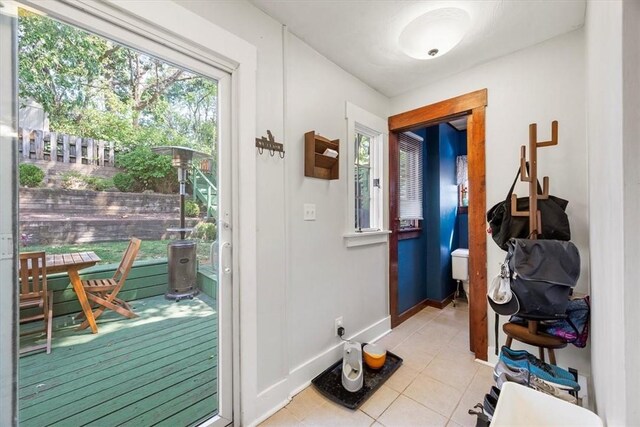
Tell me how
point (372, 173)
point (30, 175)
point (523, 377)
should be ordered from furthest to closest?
point (372, 173), point (523, 377), point (30, 175)

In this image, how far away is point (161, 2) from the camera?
119 cm

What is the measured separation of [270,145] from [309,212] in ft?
1.80

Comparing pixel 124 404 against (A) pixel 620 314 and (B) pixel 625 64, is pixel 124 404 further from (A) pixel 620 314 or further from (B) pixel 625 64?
(B) pixel 625 64

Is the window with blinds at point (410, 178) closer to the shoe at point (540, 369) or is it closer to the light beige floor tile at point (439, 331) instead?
the light beige floor tile at point (439, 331)

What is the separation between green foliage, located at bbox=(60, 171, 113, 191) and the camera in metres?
1.07

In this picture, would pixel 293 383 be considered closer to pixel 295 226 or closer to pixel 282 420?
pixel 282 420

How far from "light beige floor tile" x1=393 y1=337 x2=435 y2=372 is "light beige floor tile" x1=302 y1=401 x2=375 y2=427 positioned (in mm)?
675

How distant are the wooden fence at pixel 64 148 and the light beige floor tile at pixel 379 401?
1.94 metres

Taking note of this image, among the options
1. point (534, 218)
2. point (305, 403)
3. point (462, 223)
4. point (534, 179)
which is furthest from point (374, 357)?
point (462, 223)

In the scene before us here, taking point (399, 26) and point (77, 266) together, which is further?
point (399, 26)

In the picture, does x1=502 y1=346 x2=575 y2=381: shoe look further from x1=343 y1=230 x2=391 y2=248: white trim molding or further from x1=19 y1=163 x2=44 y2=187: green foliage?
x1=19 y1=163 x2=44 y2=187: green foliage

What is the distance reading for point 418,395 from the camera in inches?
68.4

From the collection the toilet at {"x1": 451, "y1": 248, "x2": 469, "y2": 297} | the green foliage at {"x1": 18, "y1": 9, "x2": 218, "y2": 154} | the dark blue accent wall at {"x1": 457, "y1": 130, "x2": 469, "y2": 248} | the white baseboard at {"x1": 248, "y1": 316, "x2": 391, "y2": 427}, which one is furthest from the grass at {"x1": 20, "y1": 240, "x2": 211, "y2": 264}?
the dark blue accent wall at {"x1": 457, "y1": 130, "x2": 469, "y2": 248}

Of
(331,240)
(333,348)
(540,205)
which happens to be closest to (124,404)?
(333,348)
